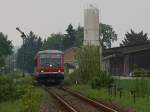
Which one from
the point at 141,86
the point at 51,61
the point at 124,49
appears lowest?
the point at 141,86

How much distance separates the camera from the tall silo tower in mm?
78688

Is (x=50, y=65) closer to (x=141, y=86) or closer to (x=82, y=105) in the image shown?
(x=141, y=86)

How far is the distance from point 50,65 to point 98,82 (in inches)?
366

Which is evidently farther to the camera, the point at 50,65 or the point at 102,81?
the point at 50,65

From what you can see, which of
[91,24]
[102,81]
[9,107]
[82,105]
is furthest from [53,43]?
[9,107]

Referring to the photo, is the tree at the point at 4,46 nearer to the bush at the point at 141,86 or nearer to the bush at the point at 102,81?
the bush at the point at 102,81

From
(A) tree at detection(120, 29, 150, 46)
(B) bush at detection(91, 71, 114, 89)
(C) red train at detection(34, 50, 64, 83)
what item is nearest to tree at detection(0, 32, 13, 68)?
(A) tree at detection(120, 29, 150, 46)

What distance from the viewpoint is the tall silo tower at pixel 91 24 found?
78.7 meters

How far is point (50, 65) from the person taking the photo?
5322 centimetres

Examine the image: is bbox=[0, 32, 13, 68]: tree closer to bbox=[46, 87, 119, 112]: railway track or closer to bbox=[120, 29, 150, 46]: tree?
bbox=[120, 29, 150, 46]: tree

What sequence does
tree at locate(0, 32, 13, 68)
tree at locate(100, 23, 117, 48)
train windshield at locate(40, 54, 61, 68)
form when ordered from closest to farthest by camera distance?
train windshield at locate(40, 54, 61, 68)
tree at locate(0, 32, 13, 68)
tree at locate(100, 23, 117, 48)

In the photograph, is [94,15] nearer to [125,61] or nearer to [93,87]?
[125,61]

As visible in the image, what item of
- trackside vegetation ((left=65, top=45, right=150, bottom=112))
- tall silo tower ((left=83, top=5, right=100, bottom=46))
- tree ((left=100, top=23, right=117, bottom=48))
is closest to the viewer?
trackside vegetation ((left=65, top=45, right=150, bottom=112))

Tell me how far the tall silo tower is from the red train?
2456 centimetres
